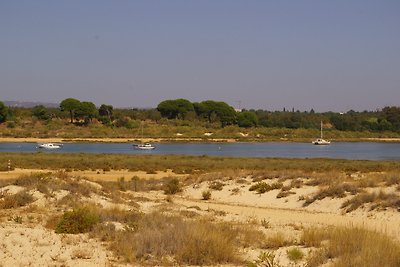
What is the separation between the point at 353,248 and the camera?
11.7 metres

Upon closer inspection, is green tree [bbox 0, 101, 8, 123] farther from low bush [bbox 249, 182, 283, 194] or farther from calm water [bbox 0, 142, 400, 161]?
low bush [bbox 249, 182, 283, 194]

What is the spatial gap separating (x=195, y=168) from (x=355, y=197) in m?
32.3

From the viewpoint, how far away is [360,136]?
166750mm

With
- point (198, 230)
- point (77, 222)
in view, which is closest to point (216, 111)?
point (77, 222)

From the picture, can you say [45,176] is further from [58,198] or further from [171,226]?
[171,226]

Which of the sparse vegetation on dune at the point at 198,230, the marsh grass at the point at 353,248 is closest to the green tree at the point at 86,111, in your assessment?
the sparse vegetation on dune at the point at 198,230

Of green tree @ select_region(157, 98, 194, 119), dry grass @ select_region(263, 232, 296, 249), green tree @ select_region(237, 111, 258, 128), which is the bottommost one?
dry grass @ select_region(263, 232, 296, 249)

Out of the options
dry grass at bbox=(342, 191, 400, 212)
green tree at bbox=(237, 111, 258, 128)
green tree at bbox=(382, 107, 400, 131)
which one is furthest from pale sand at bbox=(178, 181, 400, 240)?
green tree at bbox=(382, 107, 400, 131)

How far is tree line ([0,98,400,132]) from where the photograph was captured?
155375mm

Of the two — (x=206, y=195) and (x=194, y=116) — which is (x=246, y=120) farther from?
(x=206, y=195)

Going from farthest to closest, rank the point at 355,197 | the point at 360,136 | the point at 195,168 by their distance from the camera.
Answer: the point at 360,136 < the point at 195,168 < the point at 355,197

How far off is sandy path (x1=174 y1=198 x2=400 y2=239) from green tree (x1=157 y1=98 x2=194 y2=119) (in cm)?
14171

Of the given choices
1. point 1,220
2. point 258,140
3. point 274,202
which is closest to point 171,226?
point 1,220

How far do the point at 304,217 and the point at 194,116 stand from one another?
150 metres
